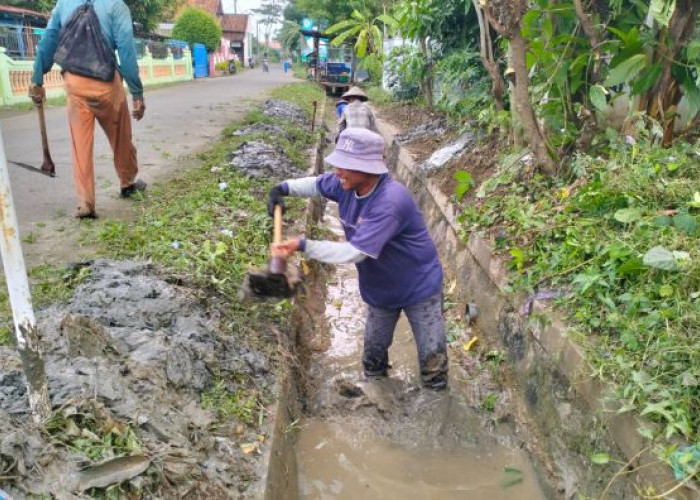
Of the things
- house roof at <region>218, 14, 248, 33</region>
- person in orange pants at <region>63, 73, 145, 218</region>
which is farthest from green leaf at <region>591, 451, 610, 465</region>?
house roof at <region>218, 14, 248, 33</region>

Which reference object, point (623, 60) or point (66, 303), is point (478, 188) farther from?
point (66, 303)

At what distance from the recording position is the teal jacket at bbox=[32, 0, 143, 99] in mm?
4828

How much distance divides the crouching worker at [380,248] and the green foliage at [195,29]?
37.4 meters

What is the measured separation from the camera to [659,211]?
11.5 ft

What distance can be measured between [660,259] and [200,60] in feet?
122

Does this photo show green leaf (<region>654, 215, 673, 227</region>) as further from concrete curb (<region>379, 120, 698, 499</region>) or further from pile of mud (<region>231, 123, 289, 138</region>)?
pile of mud (<region>231, 123, 289, 138</region>)

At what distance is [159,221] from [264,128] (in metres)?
5.86

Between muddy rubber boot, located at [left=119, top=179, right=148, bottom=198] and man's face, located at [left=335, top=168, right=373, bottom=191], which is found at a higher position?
man's face, located at [left=335, top=168, right=373, bottom=191]

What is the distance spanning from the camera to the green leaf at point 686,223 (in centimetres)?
321

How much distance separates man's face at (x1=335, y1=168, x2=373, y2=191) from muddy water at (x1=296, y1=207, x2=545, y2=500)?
149cm

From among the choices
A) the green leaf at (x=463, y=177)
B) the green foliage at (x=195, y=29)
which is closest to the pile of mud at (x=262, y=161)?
the green leaf at (x=463, y=177)

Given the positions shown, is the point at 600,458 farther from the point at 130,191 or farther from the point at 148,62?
the point at 148,62

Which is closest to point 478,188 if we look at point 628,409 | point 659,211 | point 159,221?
point 659,211

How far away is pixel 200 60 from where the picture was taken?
36188 mm
